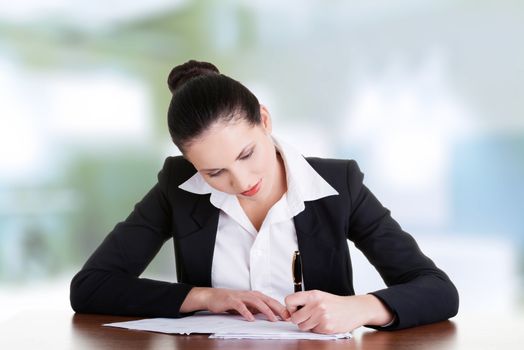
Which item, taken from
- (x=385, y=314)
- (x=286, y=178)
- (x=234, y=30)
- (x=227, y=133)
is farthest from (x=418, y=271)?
(x=234, y=30)

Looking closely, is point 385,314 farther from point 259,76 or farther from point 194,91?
point 259,76

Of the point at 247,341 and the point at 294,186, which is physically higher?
the point at 294,186

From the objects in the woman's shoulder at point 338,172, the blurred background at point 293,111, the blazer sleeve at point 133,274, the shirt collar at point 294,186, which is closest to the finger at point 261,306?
the blazer sleeve at point 133,274

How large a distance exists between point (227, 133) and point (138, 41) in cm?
397

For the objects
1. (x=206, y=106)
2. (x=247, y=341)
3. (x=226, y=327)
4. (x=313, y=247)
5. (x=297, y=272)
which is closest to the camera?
(x=247, y=341)

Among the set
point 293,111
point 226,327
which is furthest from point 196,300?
point 293,111

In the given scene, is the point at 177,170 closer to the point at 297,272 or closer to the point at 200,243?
the point at 200,243

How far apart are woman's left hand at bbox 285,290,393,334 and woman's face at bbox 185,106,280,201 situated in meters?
0.31

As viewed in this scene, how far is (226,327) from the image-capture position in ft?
5.76

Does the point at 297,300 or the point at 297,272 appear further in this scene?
the point at 297,272

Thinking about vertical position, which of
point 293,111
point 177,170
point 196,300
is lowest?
point 196,300

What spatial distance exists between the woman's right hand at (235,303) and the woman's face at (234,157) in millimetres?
241

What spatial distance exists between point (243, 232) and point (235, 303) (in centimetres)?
35

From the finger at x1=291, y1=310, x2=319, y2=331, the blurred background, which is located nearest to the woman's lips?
the finger at x1=291, y1=310, x2=319, y2=331
